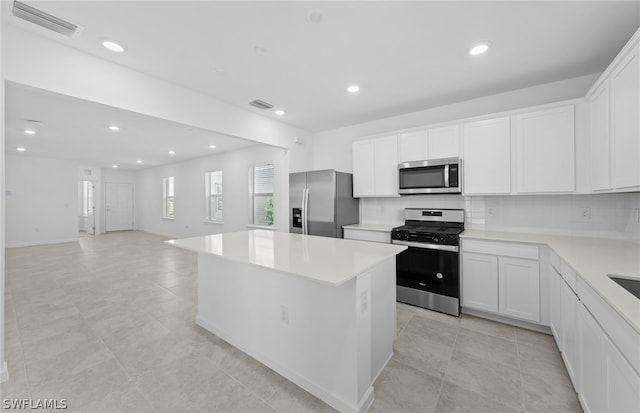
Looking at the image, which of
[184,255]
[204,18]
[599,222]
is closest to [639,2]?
[599,222]

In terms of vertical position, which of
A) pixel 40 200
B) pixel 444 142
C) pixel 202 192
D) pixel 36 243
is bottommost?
pixel 36 243

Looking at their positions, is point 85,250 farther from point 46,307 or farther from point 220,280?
point 220,280

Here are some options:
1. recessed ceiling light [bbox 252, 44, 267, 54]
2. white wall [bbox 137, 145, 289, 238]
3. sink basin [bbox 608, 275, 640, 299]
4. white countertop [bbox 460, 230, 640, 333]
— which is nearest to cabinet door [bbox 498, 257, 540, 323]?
white countertop [bbox 460, 230, 640, 333]

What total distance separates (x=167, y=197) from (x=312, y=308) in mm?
9490

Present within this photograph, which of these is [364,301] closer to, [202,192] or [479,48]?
[479,48]

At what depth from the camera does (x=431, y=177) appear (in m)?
3.36

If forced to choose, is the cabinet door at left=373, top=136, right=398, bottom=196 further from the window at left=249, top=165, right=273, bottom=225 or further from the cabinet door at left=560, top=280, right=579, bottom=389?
the window at left=249, top=165, right=273, bottom=225

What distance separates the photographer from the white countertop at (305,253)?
1.44 m

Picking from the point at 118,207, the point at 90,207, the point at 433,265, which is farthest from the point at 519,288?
the point at 90,207

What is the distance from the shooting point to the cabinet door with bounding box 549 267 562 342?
210 cm

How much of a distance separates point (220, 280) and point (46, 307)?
2617mm

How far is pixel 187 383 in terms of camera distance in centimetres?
185

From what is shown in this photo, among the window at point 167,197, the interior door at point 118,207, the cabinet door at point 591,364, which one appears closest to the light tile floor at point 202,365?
the cabinet door at point 591,364

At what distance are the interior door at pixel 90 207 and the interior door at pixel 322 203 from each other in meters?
10.2
